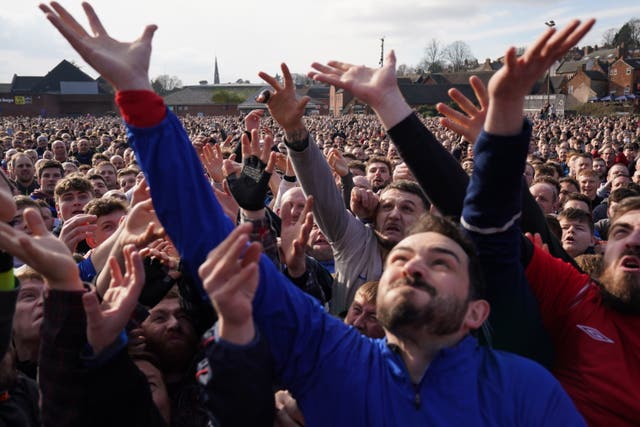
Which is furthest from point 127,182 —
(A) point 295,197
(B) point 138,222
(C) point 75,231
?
(B) point 138,222

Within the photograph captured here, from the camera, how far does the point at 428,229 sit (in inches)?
90.0

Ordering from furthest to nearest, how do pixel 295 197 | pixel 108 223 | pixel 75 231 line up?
pixel 108 223, pixel 295 197, pixel 75 231

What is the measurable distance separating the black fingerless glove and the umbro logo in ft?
5.44

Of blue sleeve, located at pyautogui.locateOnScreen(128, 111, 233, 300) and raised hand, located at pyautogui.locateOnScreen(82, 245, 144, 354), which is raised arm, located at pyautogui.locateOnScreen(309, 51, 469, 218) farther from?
raised hand, located at pyautogui.locateOnScreen(82, 245, 144, 354)

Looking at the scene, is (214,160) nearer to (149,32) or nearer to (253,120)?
(253,120)

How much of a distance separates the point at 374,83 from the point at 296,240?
96cm

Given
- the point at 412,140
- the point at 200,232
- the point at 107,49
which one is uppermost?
the point at 107,49

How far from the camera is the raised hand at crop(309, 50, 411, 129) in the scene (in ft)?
8.11

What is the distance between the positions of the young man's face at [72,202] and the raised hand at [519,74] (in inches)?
187

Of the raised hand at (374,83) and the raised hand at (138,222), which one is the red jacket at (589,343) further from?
the raised hand at (138,222)

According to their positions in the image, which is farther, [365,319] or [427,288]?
[365,319]

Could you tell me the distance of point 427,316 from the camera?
1.98 meters

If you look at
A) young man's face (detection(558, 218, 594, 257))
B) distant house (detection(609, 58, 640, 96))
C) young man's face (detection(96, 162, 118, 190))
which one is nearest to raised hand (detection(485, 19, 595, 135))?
young man's face (detection(558, 218, 594, 257))

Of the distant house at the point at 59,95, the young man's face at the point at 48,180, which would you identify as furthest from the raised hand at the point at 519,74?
the distant house at the point at 59,95
